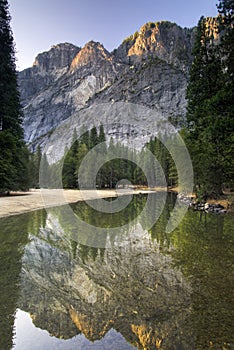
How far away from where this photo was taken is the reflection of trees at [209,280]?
351 cm

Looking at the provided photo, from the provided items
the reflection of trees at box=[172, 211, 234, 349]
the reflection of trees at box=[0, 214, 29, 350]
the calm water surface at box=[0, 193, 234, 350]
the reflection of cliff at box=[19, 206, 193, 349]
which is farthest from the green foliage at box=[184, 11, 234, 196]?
the reflection of trees at box=[0, 214, 29, 350]

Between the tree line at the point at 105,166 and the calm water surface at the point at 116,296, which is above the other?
the tree line at the point at 105,166

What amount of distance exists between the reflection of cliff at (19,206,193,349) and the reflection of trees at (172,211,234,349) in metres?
0.22

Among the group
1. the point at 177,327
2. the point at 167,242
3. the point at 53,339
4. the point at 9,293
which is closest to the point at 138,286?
the point at 177,327

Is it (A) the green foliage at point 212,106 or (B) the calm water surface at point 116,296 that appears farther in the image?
(A) the green foliage at point 212,106

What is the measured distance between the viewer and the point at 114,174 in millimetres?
67062

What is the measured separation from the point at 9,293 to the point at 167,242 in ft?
20.6

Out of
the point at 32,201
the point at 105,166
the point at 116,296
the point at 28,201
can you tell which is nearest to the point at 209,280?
the point at 116,296

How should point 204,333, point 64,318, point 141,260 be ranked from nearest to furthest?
1. point 204,333
2. point 64,318
3. point 141,260

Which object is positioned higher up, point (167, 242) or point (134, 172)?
point (134, 172)

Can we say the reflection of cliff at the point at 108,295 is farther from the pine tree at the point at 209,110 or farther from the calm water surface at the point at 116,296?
the pine tree at the point at 209,110

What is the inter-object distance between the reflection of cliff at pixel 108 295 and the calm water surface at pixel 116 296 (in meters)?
0.02

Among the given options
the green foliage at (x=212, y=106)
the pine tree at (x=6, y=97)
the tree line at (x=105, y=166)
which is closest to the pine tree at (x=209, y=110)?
the green foliage at (x=212, y=106)

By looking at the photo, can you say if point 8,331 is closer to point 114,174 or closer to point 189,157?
point 189,157
